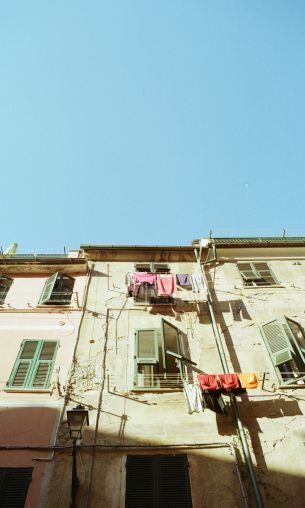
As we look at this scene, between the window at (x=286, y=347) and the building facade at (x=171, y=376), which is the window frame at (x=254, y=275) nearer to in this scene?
the building facade at (x=171, y=376)

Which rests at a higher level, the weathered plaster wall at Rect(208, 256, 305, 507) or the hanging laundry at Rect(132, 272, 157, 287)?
the hanging laundry at Rect(132, 272, 157, 287)

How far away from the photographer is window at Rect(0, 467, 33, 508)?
6879 mm

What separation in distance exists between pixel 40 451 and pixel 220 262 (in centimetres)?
960

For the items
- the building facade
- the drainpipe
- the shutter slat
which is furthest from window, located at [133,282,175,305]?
the shutter slat

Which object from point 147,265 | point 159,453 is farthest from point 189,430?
point 147,265

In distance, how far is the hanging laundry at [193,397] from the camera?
8.16 m

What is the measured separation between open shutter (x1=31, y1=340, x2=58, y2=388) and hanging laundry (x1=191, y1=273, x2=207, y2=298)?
213 inches

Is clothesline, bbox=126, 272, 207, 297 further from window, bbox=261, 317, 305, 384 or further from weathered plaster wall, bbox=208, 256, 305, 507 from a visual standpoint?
window, bbox=261, 317, 305, 384

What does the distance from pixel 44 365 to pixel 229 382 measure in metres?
5.51

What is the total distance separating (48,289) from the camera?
12469 millimetres

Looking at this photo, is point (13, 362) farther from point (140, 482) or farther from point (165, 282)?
point (165, 282)

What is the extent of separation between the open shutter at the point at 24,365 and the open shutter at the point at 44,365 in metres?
0.20

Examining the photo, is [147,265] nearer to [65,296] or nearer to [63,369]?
[65,296]

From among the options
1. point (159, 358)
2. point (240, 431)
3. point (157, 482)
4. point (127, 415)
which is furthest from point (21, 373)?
point (240, 431)
